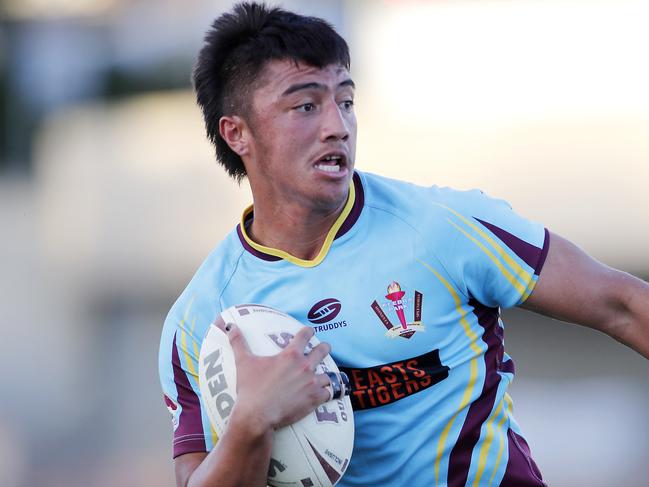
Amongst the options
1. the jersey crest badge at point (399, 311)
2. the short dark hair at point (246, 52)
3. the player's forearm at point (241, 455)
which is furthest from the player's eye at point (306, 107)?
the player's forearm at point (241, 455)

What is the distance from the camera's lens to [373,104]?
10.5 meters

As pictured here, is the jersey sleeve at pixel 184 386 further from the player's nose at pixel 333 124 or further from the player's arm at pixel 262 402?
the player's nose at pixel 333 124

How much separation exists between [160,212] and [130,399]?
238cm

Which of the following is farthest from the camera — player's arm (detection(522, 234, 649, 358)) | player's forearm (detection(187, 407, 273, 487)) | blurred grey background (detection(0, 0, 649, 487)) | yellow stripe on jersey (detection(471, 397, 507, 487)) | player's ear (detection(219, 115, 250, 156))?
blurred grey background (detection(0, 0, 649, 487))

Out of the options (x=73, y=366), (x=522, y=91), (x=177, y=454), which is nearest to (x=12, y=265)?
(x=73, y=366)

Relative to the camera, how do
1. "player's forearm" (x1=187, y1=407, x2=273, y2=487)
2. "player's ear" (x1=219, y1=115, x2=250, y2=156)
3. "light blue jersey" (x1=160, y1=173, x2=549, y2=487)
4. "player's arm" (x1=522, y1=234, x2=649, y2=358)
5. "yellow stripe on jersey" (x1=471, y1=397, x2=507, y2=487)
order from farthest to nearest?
1. "player's ear" (x1=219, y1=115, x2=250, y2=156)
2. "yellow stripe on jersey" (x1=471, y1=397, x2=507, y2=487)
3. "light blue jersey" (x1=160, y1=173, x2=549, y2=487)
4. "player's arm" (x1=522, y1=234, x2=649, y2=358)
5. "player's forearm" (x1=187, y1=407, x2=273, y2=487)

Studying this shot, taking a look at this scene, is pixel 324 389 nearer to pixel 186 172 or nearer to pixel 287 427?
pixel 287 427

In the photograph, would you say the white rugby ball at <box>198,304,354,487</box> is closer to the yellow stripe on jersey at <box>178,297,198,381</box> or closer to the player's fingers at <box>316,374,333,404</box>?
the player's fingers at <box>316,374,333,404</box>

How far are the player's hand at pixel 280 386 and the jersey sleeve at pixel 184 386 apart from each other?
386mm

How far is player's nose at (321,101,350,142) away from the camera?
138 inches

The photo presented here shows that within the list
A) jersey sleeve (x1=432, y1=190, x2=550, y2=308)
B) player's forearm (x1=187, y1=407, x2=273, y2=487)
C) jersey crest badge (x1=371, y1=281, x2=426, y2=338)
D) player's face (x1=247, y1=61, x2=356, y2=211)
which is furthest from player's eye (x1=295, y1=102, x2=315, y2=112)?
player's forearm (x1=187, y1=407, x2=273, y2=487)

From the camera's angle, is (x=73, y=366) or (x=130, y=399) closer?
(x=130, y=399)

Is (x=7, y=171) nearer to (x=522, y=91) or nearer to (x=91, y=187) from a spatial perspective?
(x=91, y=187)

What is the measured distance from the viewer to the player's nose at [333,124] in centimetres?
351
